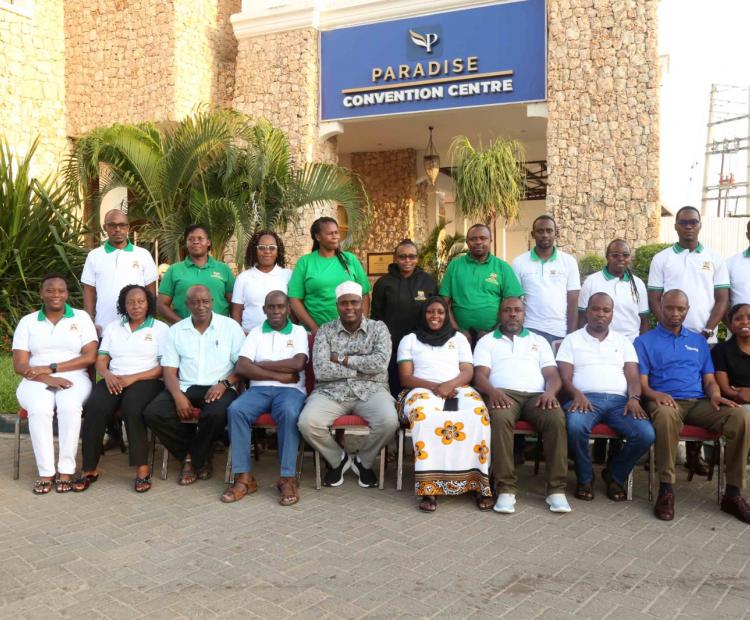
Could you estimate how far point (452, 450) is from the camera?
171 inches

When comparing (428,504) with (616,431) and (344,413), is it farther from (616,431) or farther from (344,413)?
(616,431)

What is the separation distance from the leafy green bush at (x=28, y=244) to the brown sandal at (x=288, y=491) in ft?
17.1

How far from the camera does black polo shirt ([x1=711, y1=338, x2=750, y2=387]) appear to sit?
454cm

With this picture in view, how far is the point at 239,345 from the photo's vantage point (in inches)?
198

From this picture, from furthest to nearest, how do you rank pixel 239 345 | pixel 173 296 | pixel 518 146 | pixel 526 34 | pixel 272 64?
1. pixel 272 64
2. pixel 526 34
3. pixel 518 146
4. pixel 173 296
5. pixel 239 345

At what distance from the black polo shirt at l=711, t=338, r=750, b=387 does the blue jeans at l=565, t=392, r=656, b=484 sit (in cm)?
73

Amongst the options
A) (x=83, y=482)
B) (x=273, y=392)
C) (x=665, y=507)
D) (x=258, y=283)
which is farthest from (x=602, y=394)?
(x=83, y=482)

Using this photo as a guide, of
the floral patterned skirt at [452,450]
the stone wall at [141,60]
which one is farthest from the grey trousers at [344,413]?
the stone wall at [141,60]

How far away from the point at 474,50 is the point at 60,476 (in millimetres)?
9737

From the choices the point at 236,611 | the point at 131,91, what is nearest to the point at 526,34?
the point at 131,91

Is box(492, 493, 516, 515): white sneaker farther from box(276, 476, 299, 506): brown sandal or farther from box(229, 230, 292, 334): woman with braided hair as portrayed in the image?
box(229, 230, 292, 334): woman with braided hair

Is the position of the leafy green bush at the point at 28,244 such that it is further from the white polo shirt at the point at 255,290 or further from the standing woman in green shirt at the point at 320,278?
the standing woman in green shirt at the point at 320,278

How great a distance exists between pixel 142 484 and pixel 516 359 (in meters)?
2.72

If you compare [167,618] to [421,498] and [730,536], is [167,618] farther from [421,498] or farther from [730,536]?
[730,536]
